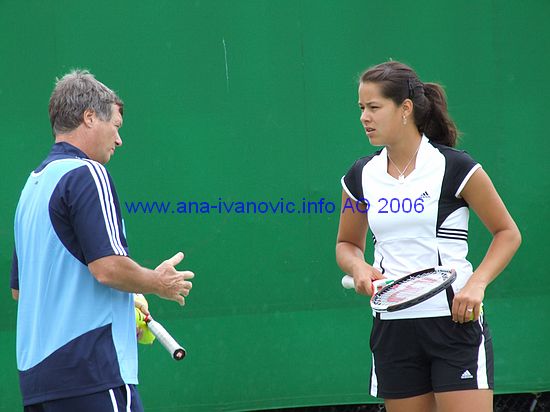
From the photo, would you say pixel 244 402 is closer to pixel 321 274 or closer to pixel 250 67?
pixel 321 274

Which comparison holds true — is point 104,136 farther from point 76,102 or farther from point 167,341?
point 167,341

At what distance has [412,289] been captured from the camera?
2779 mm

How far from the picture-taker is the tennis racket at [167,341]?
9.05ft

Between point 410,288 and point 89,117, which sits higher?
point 89,117

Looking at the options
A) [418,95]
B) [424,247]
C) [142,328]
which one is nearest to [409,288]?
[424,247]

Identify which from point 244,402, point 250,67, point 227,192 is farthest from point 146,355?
point 250,67

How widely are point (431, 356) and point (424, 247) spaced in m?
0.35

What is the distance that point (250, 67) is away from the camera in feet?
14.4

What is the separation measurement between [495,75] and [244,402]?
202 centimetres

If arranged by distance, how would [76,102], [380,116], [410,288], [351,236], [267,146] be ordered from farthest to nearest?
1. [267,146]
2. [351,236]
3. [380,116]
4. [410,288]
5. [76,102]

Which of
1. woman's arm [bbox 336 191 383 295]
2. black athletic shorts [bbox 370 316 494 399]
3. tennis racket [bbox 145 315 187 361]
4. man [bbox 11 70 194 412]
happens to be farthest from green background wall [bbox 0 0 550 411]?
man [bbox 11 70 194 412]

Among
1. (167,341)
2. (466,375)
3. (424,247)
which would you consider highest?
(424,247)

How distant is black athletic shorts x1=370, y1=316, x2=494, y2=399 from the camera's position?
113 inches

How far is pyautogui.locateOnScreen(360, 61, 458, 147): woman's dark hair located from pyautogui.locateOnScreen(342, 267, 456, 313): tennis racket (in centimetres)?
53
